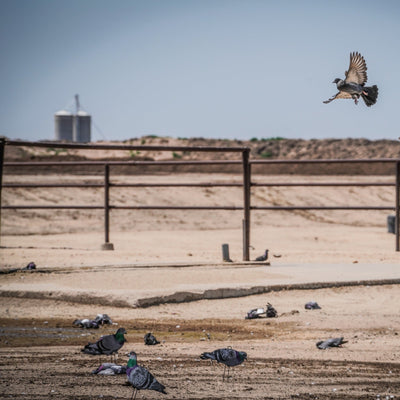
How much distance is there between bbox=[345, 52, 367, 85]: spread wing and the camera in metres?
2.56

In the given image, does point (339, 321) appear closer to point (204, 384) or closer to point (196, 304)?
point (196, 304)

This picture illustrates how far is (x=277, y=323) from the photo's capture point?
6.33 meters

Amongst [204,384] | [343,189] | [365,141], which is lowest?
[204,384]

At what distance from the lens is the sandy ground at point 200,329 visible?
169 inches

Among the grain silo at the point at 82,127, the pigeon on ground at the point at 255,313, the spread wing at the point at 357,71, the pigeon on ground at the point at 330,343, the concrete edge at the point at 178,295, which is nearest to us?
the spread wing at the point at 357,71

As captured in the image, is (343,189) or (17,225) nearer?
(17,225)

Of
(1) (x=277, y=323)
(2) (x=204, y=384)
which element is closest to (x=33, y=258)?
(1) (x=277, y=323)

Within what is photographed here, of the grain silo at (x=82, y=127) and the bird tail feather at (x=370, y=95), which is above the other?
the grain silo at (x=82, y=127)

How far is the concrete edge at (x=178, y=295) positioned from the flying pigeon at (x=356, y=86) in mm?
4589

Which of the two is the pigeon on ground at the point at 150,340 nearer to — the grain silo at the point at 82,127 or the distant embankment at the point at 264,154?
the distant embankment at the point at 264,154

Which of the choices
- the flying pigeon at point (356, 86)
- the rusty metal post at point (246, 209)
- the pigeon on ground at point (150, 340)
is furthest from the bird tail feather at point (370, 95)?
the rusty metal post at point (246, 209)

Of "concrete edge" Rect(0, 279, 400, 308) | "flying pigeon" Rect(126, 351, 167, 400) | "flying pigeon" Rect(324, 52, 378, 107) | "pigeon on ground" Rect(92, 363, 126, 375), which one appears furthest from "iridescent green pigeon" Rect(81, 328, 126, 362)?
"flying pigeon" Rect(324, 52, 378, 107)

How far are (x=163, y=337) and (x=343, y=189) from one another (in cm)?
2017

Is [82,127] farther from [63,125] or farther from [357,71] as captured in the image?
[357,71]
